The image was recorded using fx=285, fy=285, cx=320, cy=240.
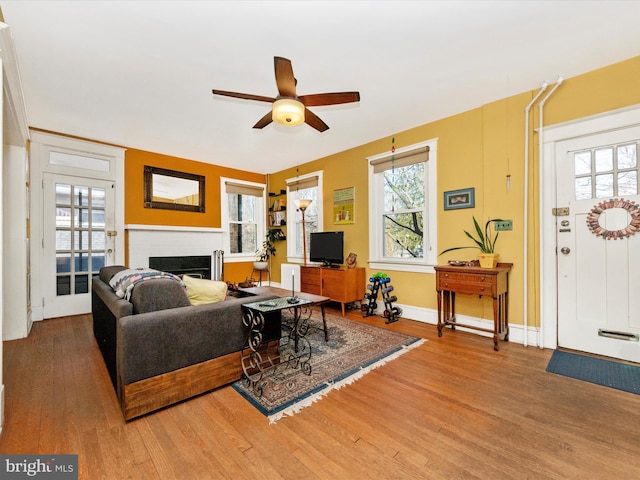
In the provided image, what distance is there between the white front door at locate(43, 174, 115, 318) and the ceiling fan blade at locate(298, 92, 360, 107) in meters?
3.59

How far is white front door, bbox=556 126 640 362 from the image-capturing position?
243 centimetres

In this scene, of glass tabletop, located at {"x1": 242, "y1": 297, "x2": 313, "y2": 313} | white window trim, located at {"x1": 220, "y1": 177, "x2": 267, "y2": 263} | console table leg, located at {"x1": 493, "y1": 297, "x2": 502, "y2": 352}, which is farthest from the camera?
white window trim, located at {"x1": 220, "y1": 177, "x2": 267, "y2": 263}

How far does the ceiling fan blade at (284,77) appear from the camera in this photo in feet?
6.11

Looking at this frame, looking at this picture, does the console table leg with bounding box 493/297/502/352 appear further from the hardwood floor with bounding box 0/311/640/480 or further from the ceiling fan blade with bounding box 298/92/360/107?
the ceiling fan blade with bounding box 298/92/360/107

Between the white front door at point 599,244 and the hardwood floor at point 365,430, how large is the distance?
29.1 inches

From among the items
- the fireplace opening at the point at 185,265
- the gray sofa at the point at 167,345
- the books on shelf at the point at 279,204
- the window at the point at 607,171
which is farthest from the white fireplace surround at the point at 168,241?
the window at the point at 607,171

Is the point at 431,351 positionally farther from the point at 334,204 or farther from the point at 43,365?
the point at 43,365

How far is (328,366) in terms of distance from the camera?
2.40 m

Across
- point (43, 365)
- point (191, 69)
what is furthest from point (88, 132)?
point (43, 365)

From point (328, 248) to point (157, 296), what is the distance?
2967mm

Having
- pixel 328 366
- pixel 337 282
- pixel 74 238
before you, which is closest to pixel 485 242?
pixel 337 282

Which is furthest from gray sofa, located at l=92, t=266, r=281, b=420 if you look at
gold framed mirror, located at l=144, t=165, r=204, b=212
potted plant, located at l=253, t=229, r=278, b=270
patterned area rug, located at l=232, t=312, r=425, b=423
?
potted plant, located at l=253, t=229, r=278, b=270

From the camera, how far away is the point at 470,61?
2420mm

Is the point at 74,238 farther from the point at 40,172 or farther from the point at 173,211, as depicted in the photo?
the point at 173,211
